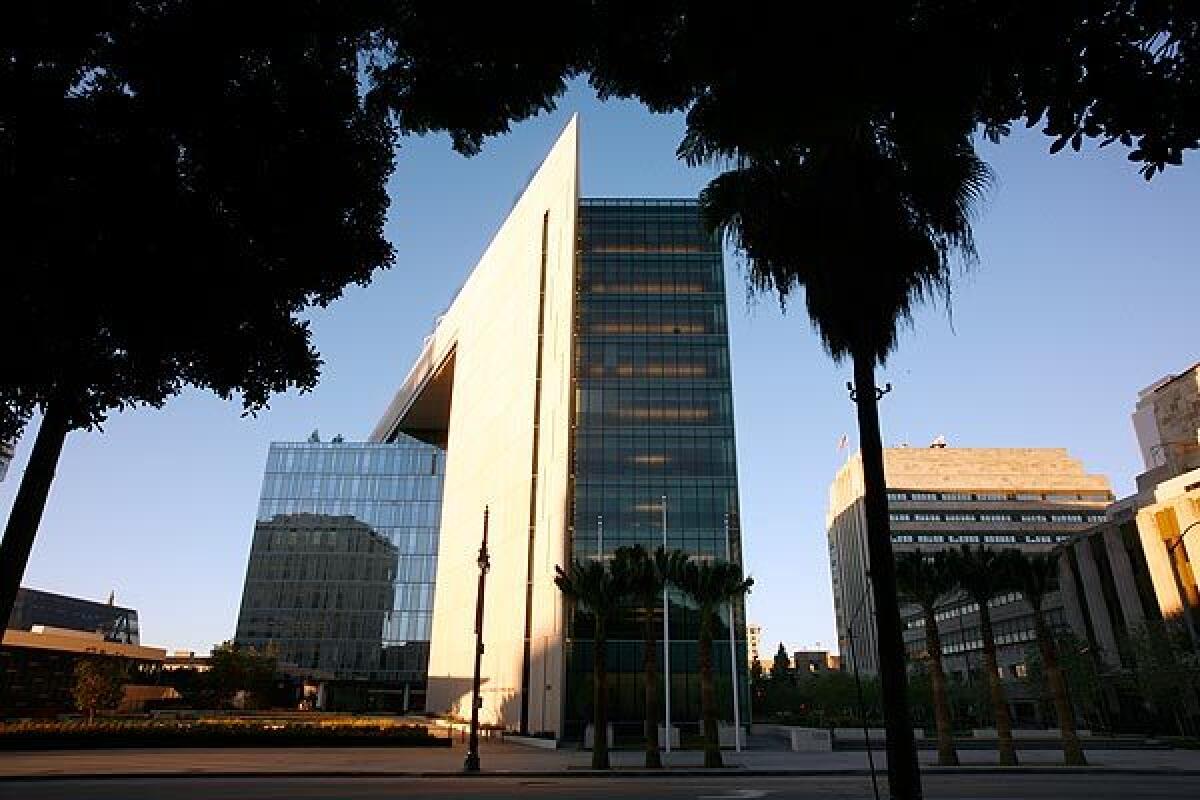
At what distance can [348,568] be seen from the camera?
95.8 metres

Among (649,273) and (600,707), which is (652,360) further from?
(600,707)

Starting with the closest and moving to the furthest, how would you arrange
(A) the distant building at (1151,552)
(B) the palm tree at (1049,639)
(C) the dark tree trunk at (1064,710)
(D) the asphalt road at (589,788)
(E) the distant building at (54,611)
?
1. (D) the asphalt road at (589,788)
2. (C) the dark tree trunk at (1064,710)
3. (B) the palm tree at (1049,639)
4. (A) the distant building at (1151,552)
5. (E) the distant building at (54,611)

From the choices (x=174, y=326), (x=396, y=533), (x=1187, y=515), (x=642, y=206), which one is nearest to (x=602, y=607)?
(x=174, y=326)

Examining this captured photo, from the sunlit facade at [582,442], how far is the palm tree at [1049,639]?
74.0ft

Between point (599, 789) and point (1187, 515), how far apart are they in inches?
2330

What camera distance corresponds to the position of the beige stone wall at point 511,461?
187 feet

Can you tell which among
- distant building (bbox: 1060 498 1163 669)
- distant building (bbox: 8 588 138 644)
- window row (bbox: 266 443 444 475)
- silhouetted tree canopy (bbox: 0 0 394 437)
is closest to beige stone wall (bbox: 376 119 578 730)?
window row (bbox: 266 443 444 475)

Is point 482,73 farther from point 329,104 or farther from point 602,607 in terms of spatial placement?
point 602,607

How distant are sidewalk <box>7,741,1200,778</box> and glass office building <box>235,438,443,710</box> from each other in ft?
181

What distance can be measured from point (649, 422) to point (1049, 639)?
3344 cm

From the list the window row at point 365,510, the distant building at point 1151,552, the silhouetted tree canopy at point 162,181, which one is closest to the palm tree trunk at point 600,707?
the silhouetted tree canopy at point 162,181

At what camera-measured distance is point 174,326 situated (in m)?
8.31

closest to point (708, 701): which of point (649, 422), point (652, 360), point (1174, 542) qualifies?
point (649, 422)

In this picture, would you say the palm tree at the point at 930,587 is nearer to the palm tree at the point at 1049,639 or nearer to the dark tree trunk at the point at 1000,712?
the dark tree trunk at the point at 1000,712
